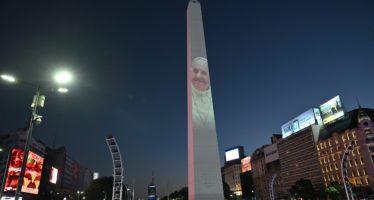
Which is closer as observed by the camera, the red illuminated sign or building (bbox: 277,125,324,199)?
the red illuminated sign

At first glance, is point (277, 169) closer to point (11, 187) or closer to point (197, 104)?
point (11, 187)

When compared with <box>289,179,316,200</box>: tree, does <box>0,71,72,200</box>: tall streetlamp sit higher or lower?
higher

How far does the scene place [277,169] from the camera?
11944 centimetres

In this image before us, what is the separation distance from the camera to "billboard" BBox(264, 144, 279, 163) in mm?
119875

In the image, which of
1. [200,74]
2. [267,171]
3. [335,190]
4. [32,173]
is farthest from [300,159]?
[200,74]

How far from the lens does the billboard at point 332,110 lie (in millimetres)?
81125

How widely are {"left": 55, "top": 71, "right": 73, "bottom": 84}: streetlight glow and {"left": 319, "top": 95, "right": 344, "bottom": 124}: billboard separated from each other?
285 feet

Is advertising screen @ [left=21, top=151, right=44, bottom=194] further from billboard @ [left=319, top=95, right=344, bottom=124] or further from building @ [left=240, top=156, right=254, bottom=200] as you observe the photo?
building @ [left=240, top=156, right=254, bottom=200]

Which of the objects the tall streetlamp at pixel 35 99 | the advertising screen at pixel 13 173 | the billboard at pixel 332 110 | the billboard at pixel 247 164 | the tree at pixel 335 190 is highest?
the billboard at pixel 332 110

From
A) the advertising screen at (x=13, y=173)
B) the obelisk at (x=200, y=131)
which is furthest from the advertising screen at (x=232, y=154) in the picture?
the obelisk at (x=200, y=131)

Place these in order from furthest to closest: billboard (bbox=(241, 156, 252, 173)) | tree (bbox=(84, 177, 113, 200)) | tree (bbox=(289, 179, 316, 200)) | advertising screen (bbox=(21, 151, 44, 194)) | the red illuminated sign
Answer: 1. billboard (bbox=(241, 156, 252, 173))
2. tree (bbox=(84, 177, 113, 200))
3. tree (bbox=(289, 179, 316, 200))
4. advertising screen (bbox=(21, 151, 44, 194))
5. the red illuminated sign

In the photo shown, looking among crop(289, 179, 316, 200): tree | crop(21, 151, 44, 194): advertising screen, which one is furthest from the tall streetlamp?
crop(289, 179, 316, 200): tree

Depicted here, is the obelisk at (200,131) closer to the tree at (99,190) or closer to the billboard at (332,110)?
the tree at (99,190)

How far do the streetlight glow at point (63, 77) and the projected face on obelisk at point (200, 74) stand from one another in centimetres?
1569
